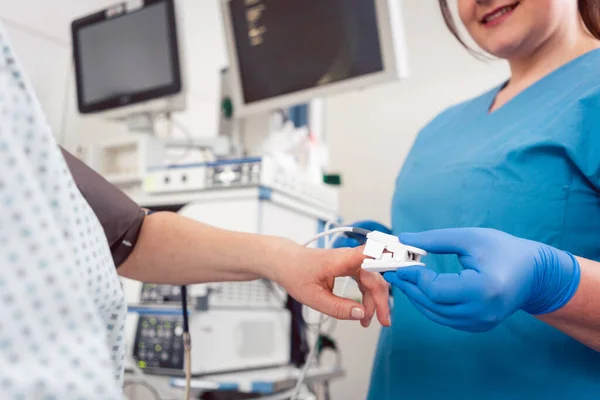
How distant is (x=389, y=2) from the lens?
1.52 m

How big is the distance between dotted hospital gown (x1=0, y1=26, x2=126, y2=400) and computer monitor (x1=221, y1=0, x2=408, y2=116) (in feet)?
4.16

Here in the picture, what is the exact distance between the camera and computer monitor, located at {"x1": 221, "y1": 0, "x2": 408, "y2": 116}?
1.54m

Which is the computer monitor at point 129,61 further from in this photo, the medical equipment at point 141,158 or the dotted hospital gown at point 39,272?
the dotted hospital gown at point 39,272

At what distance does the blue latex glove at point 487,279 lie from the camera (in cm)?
54

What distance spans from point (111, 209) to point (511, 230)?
566 mm

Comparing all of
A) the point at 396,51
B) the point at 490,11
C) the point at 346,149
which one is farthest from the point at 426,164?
the point at 346,149

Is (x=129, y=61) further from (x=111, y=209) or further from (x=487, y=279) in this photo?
(x=487, y=279)

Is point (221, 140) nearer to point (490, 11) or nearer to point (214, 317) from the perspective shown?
point (214, 317)

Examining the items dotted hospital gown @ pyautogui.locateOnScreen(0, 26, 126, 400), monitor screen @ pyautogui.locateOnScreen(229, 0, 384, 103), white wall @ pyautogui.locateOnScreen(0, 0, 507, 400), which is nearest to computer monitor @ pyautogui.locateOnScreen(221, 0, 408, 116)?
monitor screen @ pyautogui.locateOnScreen(229, 0, 384, 103)

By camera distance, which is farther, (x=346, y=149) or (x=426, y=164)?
(x=346, y=149)

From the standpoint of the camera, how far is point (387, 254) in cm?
60

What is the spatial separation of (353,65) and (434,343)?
992 millimetres

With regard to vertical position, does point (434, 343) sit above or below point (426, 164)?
below

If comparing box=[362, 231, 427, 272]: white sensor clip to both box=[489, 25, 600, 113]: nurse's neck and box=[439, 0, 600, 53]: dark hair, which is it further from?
box=[439, 0, 600, 53]: dark hair
